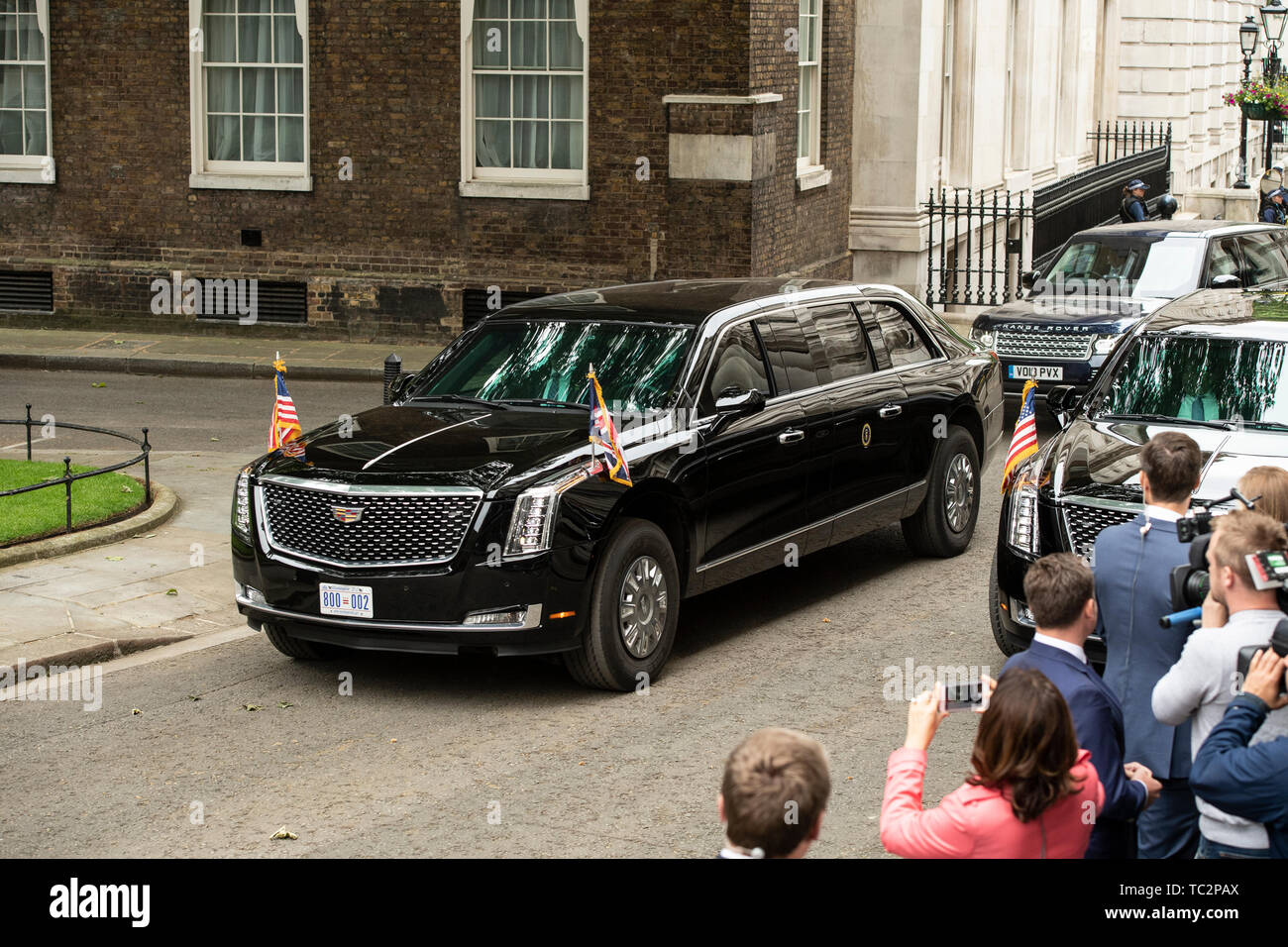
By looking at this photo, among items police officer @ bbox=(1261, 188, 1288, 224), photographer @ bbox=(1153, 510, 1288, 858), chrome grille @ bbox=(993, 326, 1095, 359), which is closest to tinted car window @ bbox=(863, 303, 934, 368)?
chrome grille @ bbox=(993, 326, 1095, 359)

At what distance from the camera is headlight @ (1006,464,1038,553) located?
8398mm

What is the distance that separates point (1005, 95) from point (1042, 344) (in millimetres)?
16166

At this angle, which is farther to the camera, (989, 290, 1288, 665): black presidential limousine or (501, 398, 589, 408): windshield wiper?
(501, 398, 589, 408): windshield wiper

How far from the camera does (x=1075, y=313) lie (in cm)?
1650

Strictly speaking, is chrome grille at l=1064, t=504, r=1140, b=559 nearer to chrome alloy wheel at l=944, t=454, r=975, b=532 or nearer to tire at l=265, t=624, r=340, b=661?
chrome alloy wheel at l=944, t=454, r=975, b=532

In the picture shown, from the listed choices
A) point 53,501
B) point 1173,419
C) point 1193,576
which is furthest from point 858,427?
point 53,501

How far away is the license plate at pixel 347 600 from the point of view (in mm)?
8352

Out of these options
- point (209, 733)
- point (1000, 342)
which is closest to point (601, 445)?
point (209, 733)

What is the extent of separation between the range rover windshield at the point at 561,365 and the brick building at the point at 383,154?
1043 cm

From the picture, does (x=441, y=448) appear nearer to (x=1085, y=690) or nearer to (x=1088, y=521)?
(x=1088, y=521)

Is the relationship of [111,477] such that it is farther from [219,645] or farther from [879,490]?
[879,490]

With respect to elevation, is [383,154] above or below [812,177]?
above

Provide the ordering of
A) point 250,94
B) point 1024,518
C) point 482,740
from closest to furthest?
point 482,740
point 1024,518
point 250,94

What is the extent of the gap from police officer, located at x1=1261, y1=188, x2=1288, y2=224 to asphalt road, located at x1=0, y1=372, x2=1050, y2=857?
20166 mm
